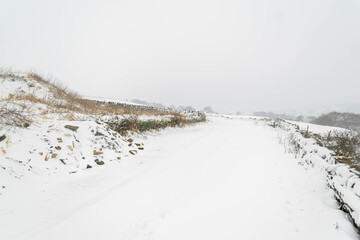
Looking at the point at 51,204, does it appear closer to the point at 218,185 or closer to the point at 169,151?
the point at 218,185

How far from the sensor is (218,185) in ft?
12.4

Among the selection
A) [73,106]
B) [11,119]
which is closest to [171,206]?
[11,119]

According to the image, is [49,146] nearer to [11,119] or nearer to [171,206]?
[11,119]

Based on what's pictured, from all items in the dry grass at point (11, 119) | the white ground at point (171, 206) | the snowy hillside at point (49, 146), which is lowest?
the white ground at point (171, 206)

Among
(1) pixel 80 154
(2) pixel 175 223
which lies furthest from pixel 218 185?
(1) pixel 80 154

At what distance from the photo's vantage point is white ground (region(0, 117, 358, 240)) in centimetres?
229

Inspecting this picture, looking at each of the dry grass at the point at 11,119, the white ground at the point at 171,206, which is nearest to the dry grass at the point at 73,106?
the dry grass at the point at 11,119

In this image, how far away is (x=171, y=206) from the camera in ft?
9.46

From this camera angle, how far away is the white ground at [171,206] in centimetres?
229

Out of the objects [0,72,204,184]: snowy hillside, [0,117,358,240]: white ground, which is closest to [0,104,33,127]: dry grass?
[0,72,204,184]: snowy hillside

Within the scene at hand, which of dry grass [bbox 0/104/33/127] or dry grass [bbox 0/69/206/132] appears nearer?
dry grass [bbox 0/104/33/127]

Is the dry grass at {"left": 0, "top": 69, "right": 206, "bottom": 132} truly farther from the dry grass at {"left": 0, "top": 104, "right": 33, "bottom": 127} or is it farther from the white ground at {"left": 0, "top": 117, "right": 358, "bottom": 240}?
the white ground at {"left": 0, "top": 117, "right": 358, "bottom": 240}

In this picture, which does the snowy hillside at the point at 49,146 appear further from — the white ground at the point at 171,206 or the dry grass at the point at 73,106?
the dry grass at the point at 73,106

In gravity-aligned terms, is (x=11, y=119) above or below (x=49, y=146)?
above
